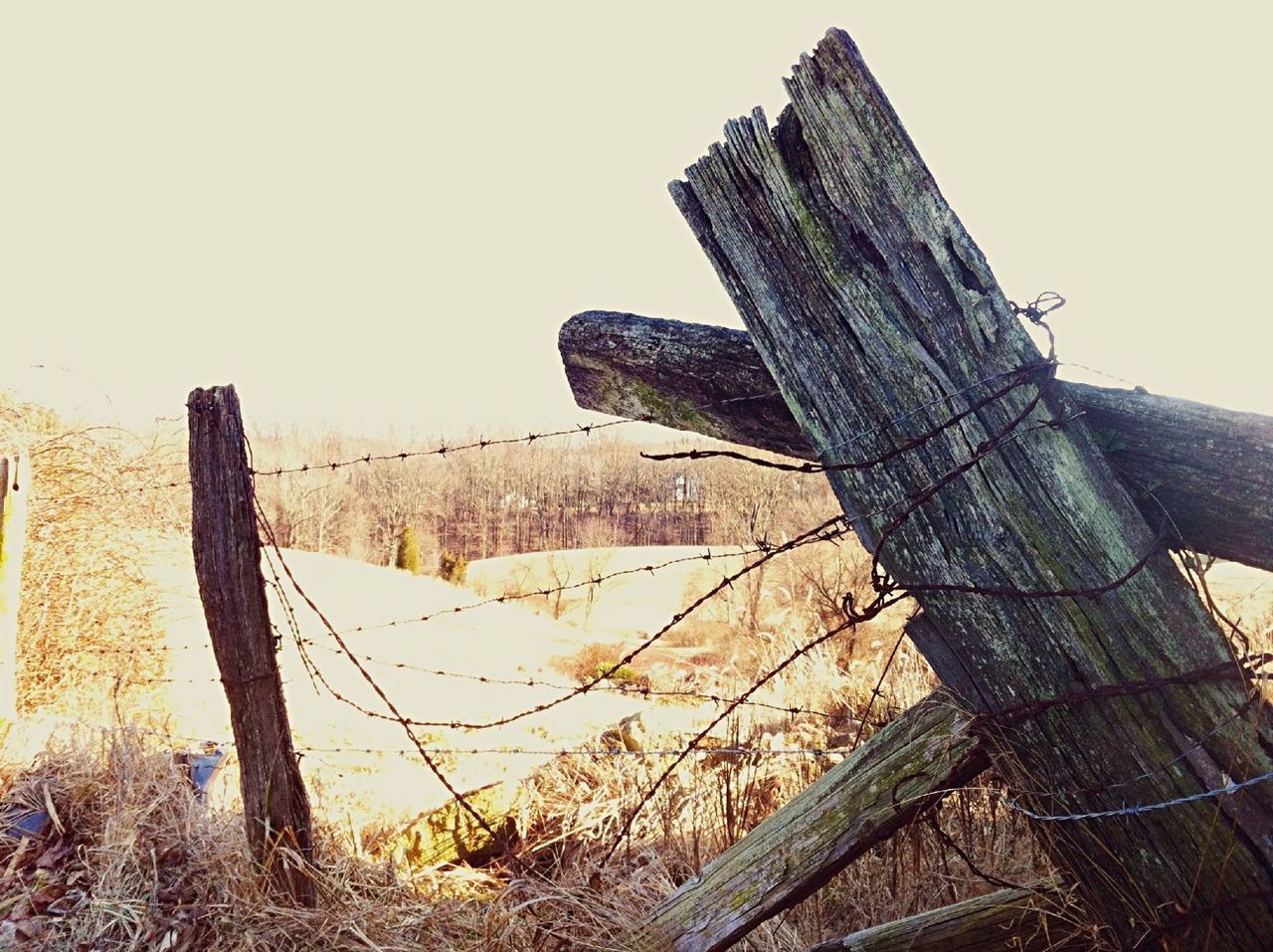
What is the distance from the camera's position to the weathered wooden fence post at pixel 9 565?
4.05m

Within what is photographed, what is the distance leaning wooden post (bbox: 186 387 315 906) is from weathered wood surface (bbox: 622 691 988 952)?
1.32 m

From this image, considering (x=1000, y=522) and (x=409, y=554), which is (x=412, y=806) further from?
(x=409, y=554)

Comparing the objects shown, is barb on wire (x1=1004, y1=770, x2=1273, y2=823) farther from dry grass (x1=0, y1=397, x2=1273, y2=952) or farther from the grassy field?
the grassy field

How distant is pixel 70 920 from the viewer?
9.78 ft

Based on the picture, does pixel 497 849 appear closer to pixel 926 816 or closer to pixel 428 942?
pixel 428 942

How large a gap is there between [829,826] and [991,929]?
0.40m

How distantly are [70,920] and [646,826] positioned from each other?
258cm

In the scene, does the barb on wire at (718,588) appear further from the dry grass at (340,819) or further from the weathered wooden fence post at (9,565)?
the weathered wooden fence post at (9,565)

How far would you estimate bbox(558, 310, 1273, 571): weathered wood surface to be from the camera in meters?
1.36

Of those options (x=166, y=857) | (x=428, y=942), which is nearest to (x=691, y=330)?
(x=428, y=942)

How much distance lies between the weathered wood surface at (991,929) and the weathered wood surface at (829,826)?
23 centimetres

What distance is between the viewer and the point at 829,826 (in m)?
1.75

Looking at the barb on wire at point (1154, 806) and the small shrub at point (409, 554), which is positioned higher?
the small shrub at point (409, 554)

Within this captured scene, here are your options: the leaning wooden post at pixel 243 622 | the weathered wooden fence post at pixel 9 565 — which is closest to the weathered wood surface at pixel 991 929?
the leaning wooden post at pixel 243 622
